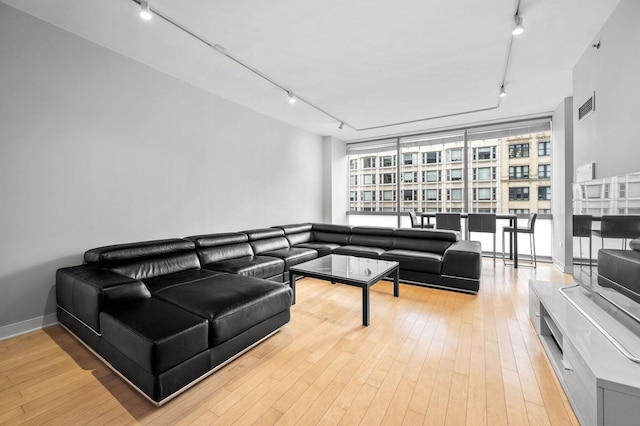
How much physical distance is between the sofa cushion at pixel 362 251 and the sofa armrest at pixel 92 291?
2.90m

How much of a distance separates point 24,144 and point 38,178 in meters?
0.32

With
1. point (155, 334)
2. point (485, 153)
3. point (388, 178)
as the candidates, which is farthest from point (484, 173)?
point (155, 334)

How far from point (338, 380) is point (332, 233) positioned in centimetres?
358

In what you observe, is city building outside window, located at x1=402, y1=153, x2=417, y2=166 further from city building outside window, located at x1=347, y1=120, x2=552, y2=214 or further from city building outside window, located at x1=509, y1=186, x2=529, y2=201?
city building outside window, located at x1=509, y1=186, x2=529, y2=201

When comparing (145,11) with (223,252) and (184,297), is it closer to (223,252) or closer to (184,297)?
(184,297)

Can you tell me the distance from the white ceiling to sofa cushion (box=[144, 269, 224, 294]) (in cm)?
248

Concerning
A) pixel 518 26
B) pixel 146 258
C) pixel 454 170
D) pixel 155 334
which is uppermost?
pixel 518 26

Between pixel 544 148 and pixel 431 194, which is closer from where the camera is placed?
pixel 544 148

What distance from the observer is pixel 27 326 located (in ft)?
8.34

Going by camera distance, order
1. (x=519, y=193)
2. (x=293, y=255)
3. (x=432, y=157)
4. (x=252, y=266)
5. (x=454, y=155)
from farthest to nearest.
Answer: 1. (x=432, y=157)
2. (x=454, y=155)
3. (x=519, y=193)
4. (x=293, y=255)
5. (x=252, y=266)

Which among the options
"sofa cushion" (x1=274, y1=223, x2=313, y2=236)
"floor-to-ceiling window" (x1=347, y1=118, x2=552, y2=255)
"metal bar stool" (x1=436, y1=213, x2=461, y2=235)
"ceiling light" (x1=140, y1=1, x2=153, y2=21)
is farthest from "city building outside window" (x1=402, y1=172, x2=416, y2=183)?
"ceiling light" (x1=140, y1=1, x2=153, y2=21)

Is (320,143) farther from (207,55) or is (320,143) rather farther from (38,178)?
(38,178)

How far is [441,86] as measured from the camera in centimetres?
397

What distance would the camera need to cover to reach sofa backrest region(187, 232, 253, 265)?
3541 millimetres
